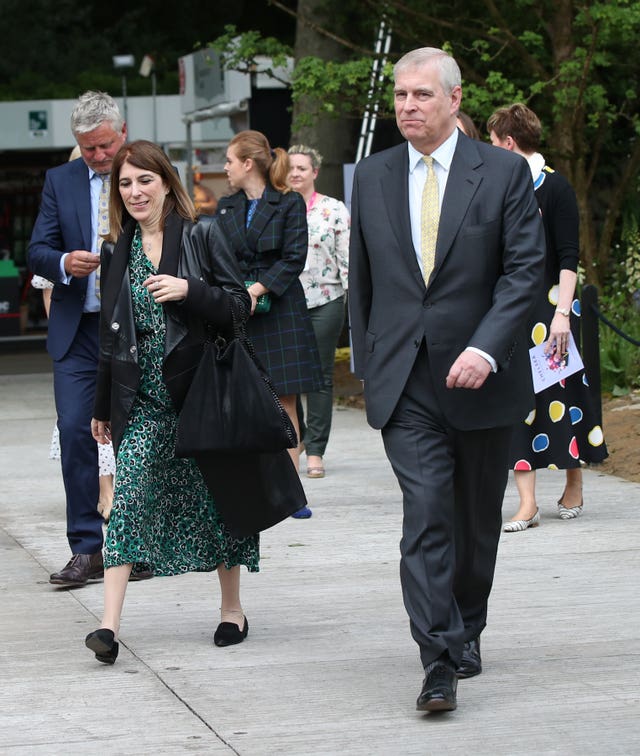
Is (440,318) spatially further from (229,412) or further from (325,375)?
(325,375)

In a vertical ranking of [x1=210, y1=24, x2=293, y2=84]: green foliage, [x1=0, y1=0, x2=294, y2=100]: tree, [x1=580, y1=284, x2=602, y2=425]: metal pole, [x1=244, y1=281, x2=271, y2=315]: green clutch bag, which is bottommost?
[x1=580, y1=284, x2=602, y2=425]: metal pole

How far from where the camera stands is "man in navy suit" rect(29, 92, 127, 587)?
6.61 metres

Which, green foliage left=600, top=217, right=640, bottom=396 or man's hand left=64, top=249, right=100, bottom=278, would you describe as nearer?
man's hand left=64, top=249, right=100, bottom=278

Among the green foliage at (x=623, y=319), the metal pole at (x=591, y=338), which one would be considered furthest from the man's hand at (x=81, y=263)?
the green foliage at (x=623, y=319)

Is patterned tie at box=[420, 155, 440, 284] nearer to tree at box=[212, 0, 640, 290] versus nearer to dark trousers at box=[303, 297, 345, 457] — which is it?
dark trousers at box=[303, 297, 345, 457]

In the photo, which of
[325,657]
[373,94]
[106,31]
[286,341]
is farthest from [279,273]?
[106,31]

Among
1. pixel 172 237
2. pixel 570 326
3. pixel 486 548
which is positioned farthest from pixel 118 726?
pixel 570 326

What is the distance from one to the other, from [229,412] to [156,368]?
38 centimetres

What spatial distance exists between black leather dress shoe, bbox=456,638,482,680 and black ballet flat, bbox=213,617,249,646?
920mm

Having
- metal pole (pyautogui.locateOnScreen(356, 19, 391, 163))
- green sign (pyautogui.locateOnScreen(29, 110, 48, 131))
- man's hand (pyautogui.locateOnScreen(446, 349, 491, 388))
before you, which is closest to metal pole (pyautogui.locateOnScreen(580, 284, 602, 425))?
man's hand (pyautogui.locateOnScreen(446, 349, 491, 388))

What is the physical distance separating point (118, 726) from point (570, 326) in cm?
368

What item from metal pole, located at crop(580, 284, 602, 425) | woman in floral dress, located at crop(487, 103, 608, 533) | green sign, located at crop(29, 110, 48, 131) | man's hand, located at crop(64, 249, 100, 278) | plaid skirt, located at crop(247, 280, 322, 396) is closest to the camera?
man's hand, located at crop(64, 249, 100, 278)

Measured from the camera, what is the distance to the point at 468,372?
4523mm

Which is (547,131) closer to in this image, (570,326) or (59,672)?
(570,326)
